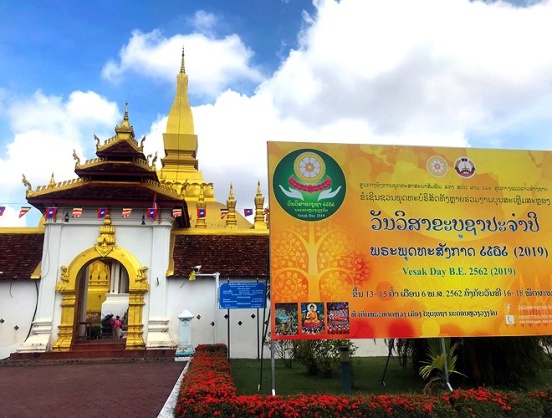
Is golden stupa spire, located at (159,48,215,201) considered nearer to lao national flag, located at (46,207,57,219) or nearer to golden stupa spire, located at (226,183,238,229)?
golden stupa spire, located at (226,183,238,229)

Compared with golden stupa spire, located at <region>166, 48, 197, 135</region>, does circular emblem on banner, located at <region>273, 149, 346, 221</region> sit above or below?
below

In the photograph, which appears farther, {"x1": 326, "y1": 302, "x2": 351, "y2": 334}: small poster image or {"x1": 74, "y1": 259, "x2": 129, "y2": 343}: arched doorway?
{"x1": 74, "y1": 259, "x2": 129, "y2": 343}: arched doorway

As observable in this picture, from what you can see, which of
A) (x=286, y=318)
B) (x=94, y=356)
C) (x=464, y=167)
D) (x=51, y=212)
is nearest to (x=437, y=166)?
(x=464, y=167)

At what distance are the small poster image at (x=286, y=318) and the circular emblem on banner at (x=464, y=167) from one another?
12.9 feet

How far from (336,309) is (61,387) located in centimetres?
612

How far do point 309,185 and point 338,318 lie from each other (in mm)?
2318

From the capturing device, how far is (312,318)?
7.28 metres

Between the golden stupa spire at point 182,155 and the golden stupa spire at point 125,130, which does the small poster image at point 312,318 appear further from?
the golden stupa spire at point 182,155

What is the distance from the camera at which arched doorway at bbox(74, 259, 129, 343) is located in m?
19.3

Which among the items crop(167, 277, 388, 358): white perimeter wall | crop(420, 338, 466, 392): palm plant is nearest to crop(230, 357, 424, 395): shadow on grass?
crop(420, 338, 466, 392): palm plant

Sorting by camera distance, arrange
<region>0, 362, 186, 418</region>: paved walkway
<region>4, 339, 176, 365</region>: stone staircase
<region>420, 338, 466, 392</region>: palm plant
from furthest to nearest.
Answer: <region>4, 339, 176, 365</region>: stone staircase
<region>420, 338, 466, 392</region>: palm plant
<region>0, 362, 186, 418</region>: paved walkway

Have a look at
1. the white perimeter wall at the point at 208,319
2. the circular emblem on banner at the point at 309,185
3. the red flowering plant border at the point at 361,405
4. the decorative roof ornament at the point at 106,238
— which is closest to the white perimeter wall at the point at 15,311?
the decorative roof ornament at the point at 106,238

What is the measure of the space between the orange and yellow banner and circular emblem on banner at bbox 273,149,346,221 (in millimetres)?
18

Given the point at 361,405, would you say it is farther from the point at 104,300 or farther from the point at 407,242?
the point at 104,300
